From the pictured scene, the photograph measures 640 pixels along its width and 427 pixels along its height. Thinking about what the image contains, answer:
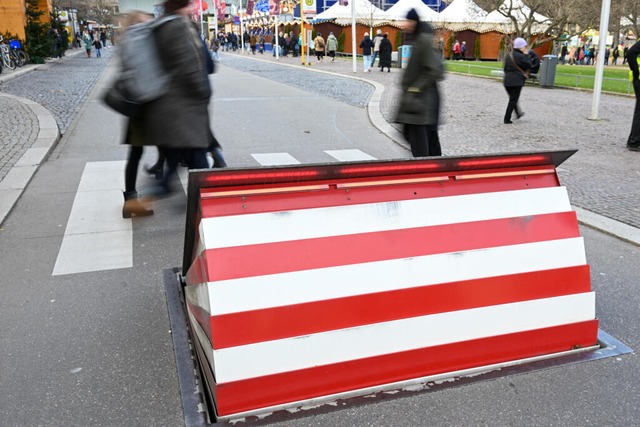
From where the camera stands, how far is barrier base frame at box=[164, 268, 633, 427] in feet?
9.43

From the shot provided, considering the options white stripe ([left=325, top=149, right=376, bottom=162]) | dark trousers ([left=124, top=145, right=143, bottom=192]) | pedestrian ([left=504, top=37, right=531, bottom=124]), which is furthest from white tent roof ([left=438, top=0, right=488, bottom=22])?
dark trousers ([left=124, top=145, right=143, bottom=192])

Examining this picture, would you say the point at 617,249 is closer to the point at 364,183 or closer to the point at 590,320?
the point at 590,320

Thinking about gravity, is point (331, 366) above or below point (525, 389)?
above

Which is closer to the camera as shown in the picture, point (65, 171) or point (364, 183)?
point (364, 183)

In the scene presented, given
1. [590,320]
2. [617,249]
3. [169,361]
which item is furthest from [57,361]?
[617,249]

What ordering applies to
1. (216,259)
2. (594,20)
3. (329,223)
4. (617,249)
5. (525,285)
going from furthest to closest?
(594,20)
(617,249)
(525,285)
(329,223)
(216,259)

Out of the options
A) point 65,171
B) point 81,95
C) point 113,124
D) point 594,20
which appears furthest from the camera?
point 594,20

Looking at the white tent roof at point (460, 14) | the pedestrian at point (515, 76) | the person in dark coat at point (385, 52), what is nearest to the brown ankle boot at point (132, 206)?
the pedestrian at point (515, 76)

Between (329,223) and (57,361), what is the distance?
5.99 ft

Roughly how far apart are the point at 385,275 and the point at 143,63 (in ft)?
7.78

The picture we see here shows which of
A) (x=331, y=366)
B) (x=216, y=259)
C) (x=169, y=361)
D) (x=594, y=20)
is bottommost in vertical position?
(x=169, y=361)

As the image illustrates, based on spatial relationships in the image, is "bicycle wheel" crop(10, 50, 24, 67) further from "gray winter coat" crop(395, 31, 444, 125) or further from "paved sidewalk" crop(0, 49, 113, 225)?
"gray winter coat" crop(395, 31, 444, 125)

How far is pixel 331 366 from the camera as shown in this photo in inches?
→ 116

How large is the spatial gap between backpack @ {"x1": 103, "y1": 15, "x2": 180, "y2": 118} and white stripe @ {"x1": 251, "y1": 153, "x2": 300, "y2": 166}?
4.41 metres
